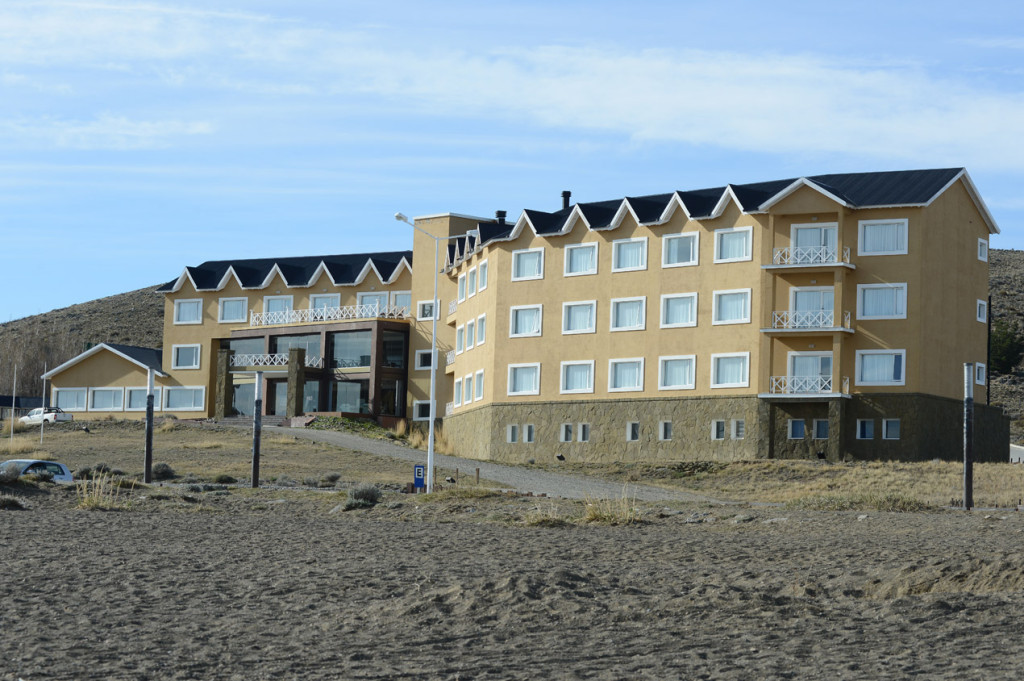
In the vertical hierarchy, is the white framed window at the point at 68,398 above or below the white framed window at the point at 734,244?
below

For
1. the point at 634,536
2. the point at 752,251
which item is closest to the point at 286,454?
the point at 752,251

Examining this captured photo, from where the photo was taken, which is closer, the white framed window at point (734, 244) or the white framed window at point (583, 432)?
the white framed window at point (734, 244)

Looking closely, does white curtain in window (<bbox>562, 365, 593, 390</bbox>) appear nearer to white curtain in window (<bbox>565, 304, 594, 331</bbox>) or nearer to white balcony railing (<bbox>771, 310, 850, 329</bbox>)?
white curtain in window (<bbox>565, 304, 594, 331</bbox>)

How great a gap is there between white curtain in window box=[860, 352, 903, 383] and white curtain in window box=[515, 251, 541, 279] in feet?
49.1

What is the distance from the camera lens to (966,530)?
2202cm

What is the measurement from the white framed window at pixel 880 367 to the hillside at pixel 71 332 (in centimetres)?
7465

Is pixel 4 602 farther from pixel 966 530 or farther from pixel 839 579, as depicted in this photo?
pixel 966 530

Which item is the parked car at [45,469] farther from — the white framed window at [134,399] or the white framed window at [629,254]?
the white framed window at [134,399]

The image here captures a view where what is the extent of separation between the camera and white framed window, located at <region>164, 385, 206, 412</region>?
78738 mm

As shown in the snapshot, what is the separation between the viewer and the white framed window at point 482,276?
63.0 m

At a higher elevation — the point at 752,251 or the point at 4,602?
the point at 752,251

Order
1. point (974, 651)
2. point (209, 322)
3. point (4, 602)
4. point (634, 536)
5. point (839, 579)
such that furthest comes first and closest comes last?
point (209, 322)
point (634, 536)
point (839, 579)
point (4, 602)
point (974, 651)

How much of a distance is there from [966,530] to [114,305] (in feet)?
438

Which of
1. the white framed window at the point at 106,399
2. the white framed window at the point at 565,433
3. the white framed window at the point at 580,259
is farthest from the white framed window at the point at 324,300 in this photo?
the white framed window at the point at 565,433
